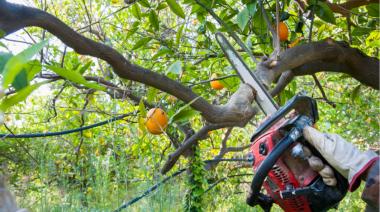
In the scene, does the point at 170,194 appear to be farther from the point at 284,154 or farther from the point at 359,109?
the point at 359,109

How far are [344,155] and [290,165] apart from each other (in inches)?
5.8

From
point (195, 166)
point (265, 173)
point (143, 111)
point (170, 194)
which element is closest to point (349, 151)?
point (265, 173)

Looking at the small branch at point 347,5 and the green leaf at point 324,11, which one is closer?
the green leaf at point 324,11

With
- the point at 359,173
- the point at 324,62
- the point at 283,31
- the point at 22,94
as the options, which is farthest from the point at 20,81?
the point at 324,62

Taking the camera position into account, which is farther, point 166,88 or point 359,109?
point 359,109

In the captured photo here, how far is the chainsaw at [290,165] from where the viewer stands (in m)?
0.86

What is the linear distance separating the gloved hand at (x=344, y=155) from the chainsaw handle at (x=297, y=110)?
0.22 feet

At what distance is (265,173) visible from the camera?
2.82 ft

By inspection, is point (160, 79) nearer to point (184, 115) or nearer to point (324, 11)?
point (184, 115)

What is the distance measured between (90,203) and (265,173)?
0.85 metres

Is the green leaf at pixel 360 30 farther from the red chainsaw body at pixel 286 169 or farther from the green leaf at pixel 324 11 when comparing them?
the red chainsaw body at pixel 286 169

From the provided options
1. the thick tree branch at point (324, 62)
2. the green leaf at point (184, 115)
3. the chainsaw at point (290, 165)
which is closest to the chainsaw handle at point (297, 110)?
the chainsaw at point (290, 165)

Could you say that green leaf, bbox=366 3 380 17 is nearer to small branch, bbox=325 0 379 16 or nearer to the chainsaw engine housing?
small branch, bbox=325 0 379 16

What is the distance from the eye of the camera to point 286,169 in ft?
3.03
